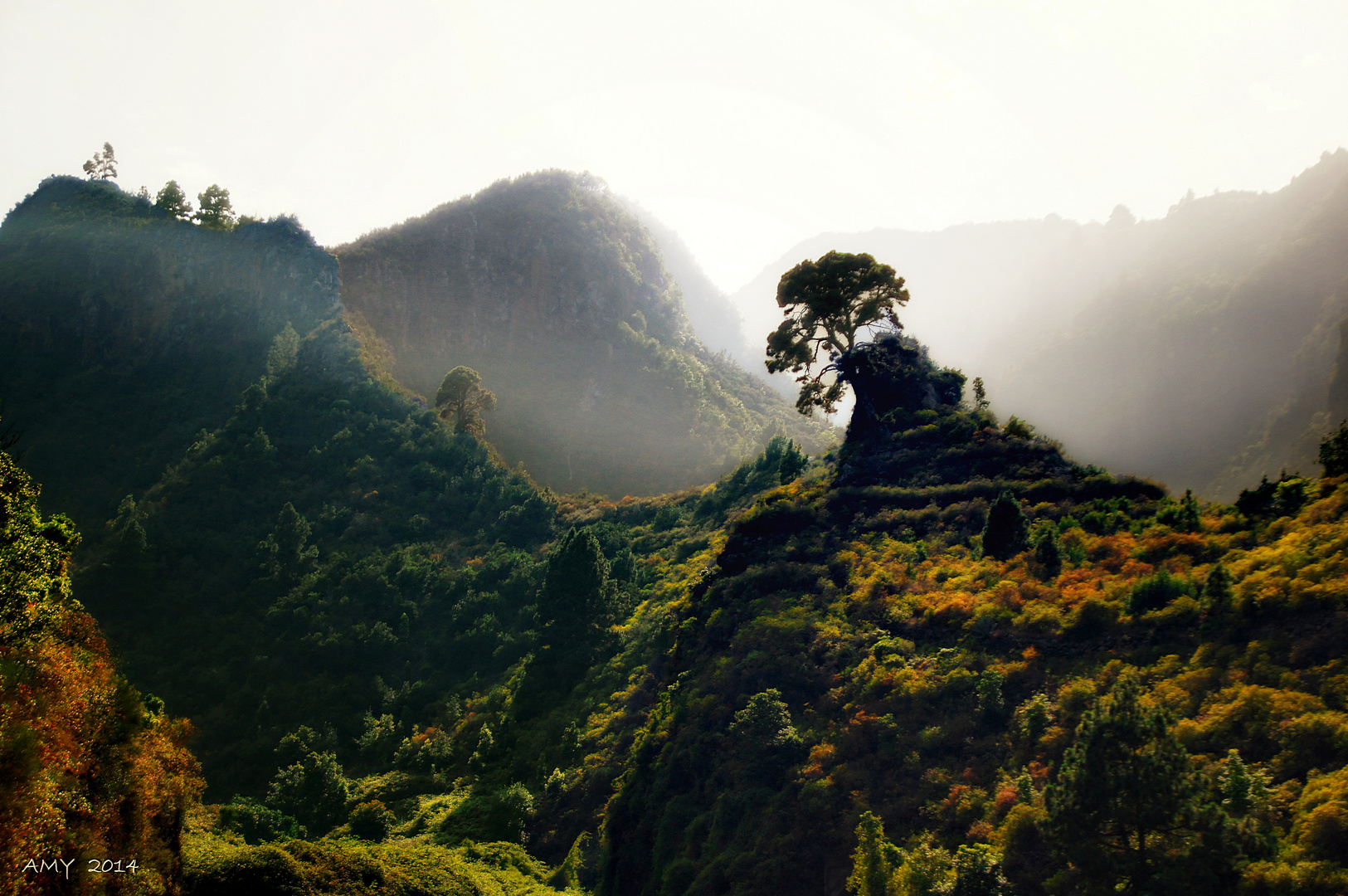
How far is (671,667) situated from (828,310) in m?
23.1

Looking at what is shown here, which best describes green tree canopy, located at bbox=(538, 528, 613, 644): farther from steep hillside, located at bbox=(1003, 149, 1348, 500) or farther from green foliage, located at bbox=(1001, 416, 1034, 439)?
steep hillside, located at bbox=(1003, 149, 1348, 500)

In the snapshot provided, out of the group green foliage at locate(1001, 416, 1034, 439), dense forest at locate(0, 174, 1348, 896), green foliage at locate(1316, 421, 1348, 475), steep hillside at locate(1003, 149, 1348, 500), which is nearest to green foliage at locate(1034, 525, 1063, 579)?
dense forest at locate(0, 174, 1348, 896)

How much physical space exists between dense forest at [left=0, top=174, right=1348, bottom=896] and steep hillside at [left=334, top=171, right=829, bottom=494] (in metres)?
26.0

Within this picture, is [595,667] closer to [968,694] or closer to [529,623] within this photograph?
[529,623]

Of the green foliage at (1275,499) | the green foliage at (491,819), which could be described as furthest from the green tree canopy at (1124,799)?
the green foliage at (491,819)

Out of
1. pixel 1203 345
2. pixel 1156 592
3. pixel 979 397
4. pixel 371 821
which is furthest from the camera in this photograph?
pixel 1203 345

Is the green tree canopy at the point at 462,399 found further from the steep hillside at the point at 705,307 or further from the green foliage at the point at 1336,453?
the steep hillside at the point at 705,307

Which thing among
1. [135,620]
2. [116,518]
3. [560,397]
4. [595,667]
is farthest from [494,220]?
[595,667]

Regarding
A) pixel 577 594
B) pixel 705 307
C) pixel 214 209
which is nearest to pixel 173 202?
pixel 214 209

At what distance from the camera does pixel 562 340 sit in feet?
361

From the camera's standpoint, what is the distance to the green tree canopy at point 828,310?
37031 mm

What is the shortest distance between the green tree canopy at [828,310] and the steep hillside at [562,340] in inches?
1803

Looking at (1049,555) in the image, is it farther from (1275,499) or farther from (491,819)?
(491,819)

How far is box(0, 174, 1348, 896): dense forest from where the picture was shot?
12773 mm
